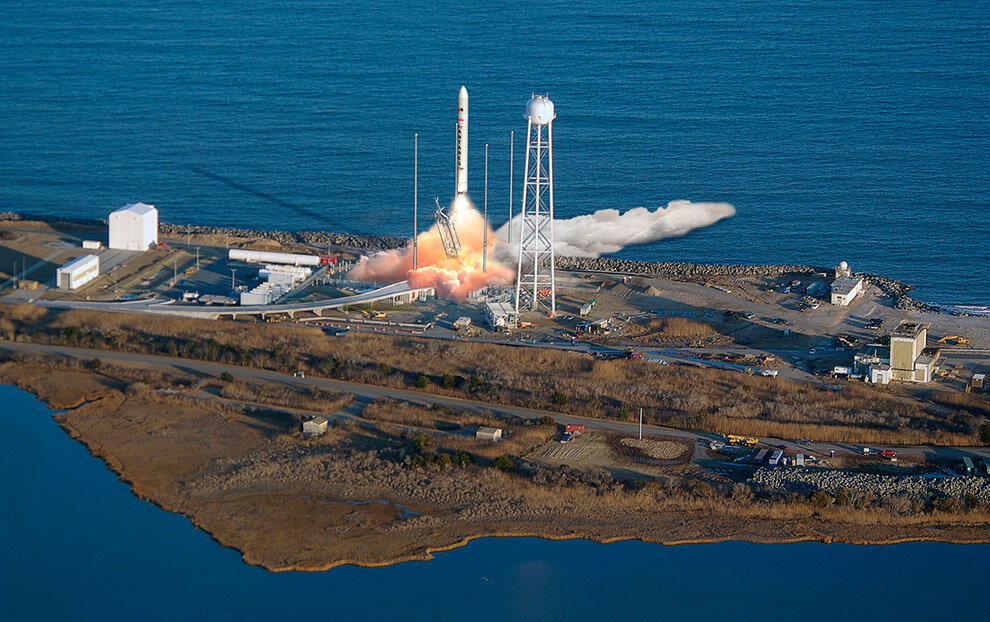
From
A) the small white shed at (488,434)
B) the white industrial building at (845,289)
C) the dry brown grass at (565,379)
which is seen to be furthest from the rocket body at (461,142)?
the small white shed at (488,434)

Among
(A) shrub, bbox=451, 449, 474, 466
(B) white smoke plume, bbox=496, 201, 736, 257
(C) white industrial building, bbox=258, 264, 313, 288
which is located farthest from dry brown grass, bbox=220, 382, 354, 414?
(B) white smoke plume, bbox=496, 201, 736, 257

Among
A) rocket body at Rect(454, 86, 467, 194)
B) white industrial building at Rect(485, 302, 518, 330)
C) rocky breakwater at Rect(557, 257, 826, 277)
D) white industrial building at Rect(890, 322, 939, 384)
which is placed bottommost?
white industrial building at Rect(890, 322, 939, 384)

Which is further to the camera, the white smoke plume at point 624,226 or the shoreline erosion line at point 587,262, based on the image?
the white smoke plume at point 624,226

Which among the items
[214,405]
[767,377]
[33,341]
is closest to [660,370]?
[767,377]

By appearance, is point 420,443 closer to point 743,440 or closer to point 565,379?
point 565,379

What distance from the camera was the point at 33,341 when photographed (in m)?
88.8

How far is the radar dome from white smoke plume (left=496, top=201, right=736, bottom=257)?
18265mm

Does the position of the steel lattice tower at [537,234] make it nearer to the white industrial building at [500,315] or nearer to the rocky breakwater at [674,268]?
the white industrial building at [500,315]

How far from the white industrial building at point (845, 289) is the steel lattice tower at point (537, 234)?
18.1m

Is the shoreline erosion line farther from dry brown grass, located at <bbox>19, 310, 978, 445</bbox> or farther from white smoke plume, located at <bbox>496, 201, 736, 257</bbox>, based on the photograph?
dry brown grass, located at <bbox>19, 310, 978, 445</bbox>

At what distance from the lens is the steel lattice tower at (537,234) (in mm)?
86938

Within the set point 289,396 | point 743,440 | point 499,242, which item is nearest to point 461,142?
point 499,242

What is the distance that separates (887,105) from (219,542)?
95.0m

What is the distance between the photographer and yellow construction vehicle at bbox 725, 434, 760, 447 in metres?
72.3
